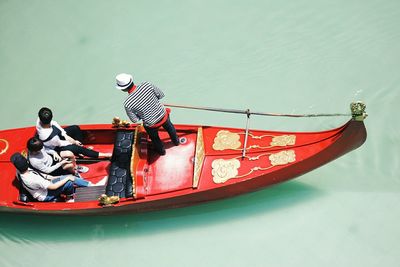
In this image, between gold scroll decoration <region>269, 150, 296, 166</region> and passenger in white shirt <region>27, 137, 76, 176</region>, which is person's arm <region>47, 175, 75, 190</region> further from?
gold scroll decoration <region>269, 150, 296, 166</region>

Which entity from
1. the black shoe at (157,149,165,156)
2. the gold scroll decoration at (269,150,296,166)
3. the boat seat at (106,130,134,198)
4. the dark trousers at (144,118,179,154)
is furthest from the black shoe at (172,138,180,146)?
the gold scroll decoration at (269,150,296,166)

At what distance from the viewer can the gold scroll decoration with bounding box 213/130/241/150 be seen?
14.4 ft

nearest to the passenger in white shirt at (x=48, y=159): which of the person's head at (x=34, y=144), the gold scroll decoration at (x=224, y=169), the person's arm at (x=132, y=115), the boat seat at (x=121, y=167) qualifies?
the person's head at (x=34, y=144)

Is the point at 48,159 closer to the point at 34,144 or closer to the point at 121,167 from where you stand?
the point at 34,144

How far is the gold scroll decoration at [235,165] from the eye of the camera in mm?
4123

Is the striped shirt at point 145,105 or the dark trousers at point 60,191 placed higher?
the striped shirt at point 145,105

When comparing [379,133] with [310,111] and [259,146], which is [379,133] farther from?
[259,146]

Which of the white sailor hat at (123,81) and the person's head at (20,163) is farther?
the person's head at (20,163)

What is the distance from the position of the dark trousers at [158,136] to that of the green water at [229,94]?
0.77m

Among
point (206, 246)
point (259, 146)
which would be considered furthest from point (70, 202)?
point (259, 146)

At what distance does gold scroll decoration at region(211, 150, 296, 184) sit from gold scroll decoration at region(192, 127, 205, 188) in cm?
12

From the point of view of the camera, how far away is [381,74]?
18.7 ft

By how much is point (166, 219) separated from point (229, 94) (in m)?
1.88

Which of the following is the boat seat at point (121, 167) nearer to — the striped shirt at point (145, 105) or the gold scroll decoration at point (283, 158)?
the striped shirt at point (145, 105)
